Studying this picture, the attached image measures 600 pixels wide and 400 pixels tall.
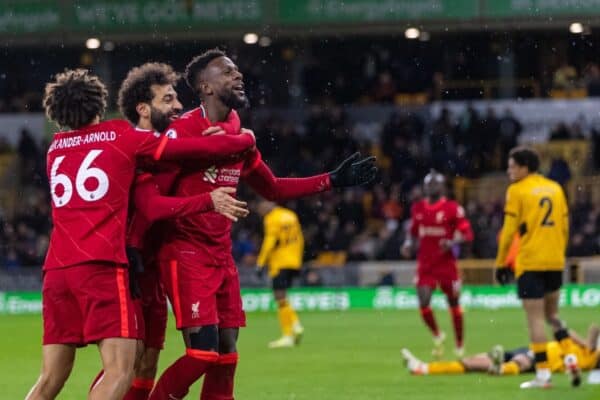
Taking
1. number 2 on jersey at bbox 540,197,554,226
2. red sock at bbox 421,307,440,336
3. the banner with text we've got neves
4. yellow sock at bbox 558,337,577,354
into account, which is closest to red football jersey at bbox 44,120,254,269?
number 2 on jersey at bbox 540,197,554,226

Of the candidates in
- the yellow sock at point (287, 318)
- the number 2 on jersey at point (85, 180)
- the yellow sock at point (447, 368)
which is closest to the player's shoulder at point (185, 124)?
the number 2 on jersey at point (85, 180)

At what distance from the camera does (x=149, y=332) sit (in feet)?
26.6

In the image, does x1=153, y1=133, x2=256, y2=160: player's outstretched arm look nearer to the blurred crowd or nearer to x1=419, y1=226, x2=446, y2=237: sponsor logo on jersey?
x1=419, y1=226, x2=446, y2=237: sponsor logo on jersey

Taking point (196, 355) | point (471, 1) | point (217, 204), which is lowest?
point (196, 355)

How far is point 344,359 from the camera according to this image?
15156 millimetres

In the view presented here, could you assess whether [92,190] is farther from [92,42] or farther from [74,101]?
[92,42]

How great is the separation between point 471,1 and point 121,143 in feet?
63.7

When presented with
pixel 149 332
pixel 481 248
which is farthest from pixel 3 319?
pixel 149 332

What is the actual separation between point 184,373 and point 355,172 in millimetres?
1537

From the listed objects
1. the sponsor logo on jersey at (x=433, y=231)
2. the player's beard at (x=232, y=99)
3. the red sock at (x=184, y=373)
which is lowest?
the red sock at (x=184, y=373)

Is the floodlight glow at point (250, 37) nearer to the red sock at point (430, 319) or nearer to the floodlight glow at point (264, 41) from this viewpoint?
the floodlight glow at point (264, 41)

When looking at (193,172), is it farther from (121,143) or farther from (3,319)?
(3,319)

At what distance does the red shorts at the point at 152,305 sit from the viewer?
316 inches

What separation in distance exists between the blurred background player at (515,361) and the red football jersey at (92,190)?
5.94m
